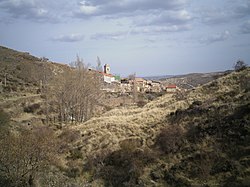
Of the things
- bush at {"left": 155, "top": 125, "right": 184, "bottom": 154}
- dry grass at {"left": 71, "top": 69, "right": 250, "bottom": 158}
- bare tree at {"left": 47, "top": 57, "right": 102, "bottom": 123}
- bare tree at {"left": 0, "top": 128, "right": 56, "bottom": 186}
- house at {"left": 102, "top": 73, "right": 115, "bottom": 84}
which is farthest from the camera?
house at {"left": 102, "top": 73, "right": 115, "bottom": 84}

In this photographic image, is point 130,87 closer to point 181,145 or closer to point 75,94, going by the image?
point 75,94

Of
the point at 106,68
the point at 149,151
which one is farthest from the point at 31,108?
the point at 106,68

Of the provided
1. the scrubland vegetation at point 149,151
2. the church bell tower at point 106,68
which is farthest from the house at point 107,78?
the scrubland vegetation at point 149,151

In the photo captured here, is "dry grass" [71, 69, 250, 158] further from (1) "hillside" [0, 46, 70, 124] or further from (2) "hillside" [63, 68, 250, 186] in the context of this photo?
(1) "hillside" [0, 46, 70, 124]

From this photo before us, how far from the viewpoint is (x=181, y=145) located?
2142 cm

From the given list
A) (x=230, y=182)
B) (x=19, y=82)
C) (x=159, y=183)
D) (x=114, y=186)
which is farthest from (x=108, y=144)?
(x=19, y=82)

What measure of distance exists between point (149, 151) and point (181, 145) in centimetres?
250

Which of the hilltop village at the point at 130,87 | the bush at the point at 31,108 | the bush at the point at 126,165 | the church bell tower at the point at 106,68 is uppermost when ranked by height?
the church bell tower at the point at 106,68

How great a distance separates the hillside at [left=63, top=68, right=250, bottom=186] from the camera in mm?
17734

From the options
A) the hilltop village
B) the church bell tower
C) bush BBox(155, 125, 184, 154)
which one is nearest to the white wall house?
the hilltop village

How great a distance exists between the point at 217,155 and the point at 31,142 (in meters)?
12.2

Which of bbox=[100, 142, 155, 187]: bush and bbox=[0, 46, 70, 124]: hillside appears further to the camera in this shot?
bbox=[0, 46, 70, 124]: hillside

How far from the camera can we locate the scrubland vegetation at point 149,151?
17.7m

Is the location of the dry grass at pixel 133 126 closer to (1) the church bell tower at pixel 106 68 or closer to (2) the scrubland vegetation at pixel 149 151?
(2) the scrubland vegetation at pixel 149 151
